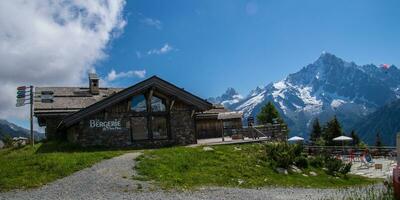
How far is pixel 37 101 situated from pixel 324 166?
23.8 metres

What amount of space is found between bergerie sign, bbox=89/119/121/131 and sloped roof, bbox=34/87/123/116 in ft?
26.7

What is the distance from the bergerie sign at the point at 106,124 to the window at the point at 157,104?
2817mm

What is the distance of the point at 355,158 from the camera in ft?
134

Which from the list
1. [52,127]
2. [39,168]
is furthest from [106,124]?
[39,168]

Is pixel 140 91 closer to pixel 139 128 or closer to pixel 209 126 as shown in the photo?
pixel 139 128

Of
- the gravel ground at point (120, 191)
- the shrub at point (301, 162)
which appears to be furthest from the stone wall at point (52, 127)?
the shrub at point (301, 162)

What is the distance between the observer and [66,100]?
38312 mm

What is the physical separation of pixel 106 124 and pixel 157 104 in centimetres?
400

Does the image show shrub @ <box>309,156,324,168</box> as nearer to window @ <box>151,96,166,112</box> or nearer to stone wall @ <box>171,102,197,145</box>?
stone wall @ <box>171,102,197,145</box>

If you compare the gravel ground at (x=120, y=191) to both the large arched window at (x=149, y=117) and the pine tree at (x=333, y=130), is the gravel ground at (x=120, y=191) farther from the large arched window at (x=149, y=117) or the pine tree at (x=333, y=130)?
the pine tree at (x=333, y=130)

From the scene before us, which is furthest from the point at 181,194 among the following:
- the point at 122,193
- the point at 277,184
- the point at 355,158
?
the point at 355,158

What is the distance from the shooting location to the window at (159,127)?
3103 centimetres

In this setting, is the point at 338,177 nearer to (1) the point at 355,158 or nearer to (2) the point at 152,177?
(2) the point at 152,177

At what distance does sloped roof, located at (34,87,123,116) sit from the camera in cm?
3616
